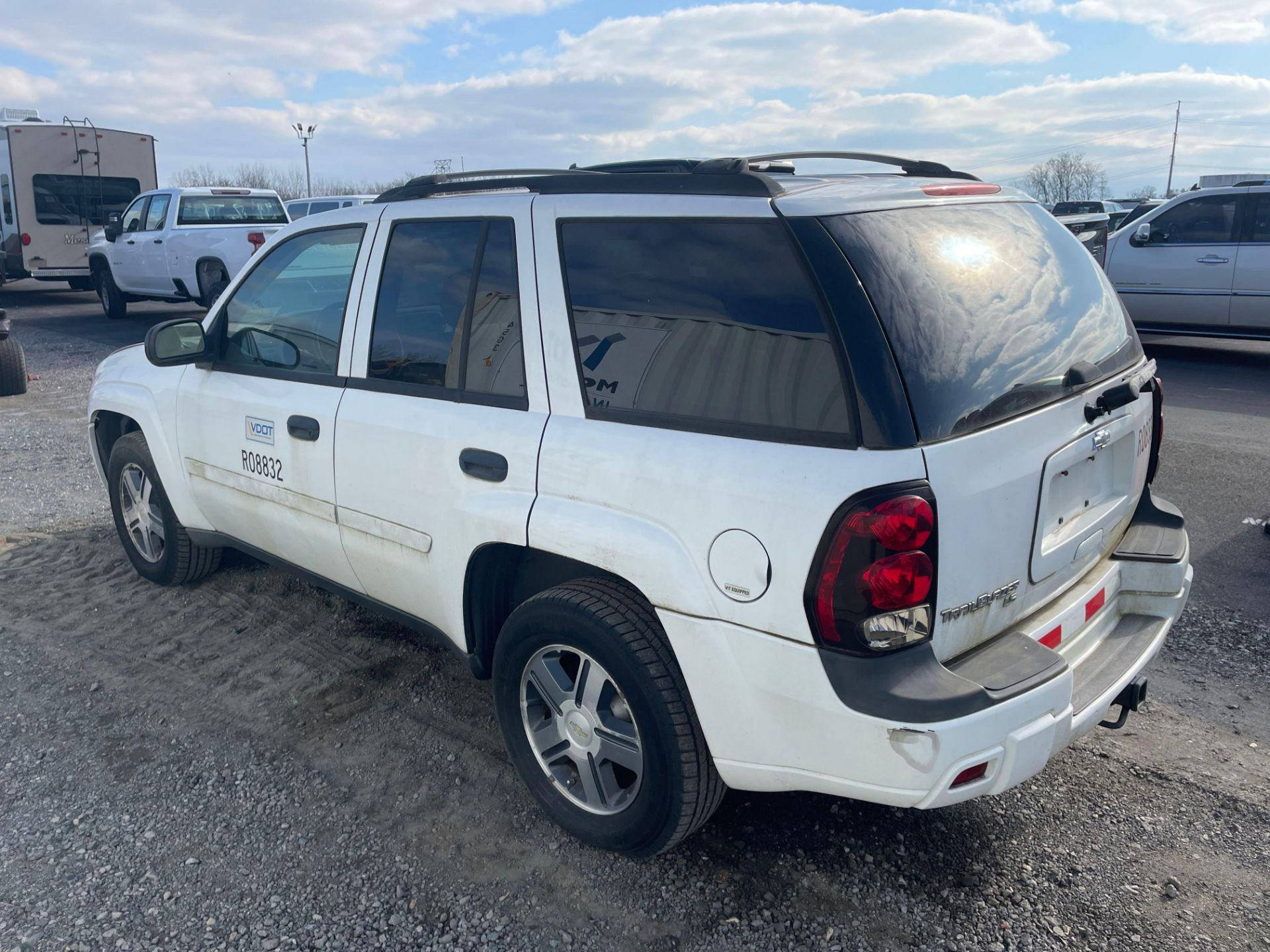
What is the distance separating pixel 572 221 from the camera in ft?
9.34

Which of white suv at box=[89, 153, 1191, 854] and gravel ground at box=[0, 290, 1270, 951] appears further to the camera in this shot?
gravel ground at box=[0, 290, 1270, 951]

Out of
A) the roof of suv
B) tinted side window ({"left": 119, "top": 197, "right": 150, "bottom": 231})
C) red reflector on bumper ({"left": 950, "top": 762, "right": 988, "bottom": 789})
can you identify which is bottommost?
red reflector on bumper ({"left": 950, "top": 762, "right": 988, "bottom": 789})

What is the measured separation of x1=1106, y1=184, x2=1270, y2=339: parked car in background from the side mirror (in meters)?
10.3

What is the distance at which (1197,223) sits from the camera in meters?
10.8

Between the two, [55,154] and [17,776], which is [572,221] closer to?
[17,776]

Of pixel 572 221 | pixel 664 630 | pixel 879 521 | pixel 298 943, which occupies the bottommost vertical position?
pixel 298 943

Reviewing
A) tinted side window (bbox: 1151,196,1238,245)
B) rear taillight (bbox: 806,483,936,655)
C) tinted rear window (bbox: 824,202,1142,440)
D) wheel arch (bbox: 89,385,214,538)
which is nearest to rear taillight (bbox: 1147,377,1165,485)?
tinted rear window (bbox: 824,202,1142,440)

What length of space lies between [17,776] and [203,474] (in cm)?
139

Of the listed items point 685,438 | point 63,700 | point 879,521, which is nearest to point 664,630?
point 685,438

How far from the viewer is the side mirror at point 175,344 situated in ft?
13.3

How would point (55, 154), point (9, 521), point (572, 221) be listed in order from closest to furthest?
point (572, 221), point (9, 521), point (55, 154)

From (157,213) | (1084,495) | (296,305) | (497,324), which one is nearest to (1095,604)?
(1084,495)

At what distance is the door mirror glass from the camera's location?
3.82 metres

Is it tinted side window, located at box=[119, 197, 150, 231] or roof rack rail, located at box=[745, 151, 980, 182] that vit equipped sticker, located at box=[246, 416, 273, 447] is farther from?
tinted side window, located at box=[119, 197, 150, 231]
